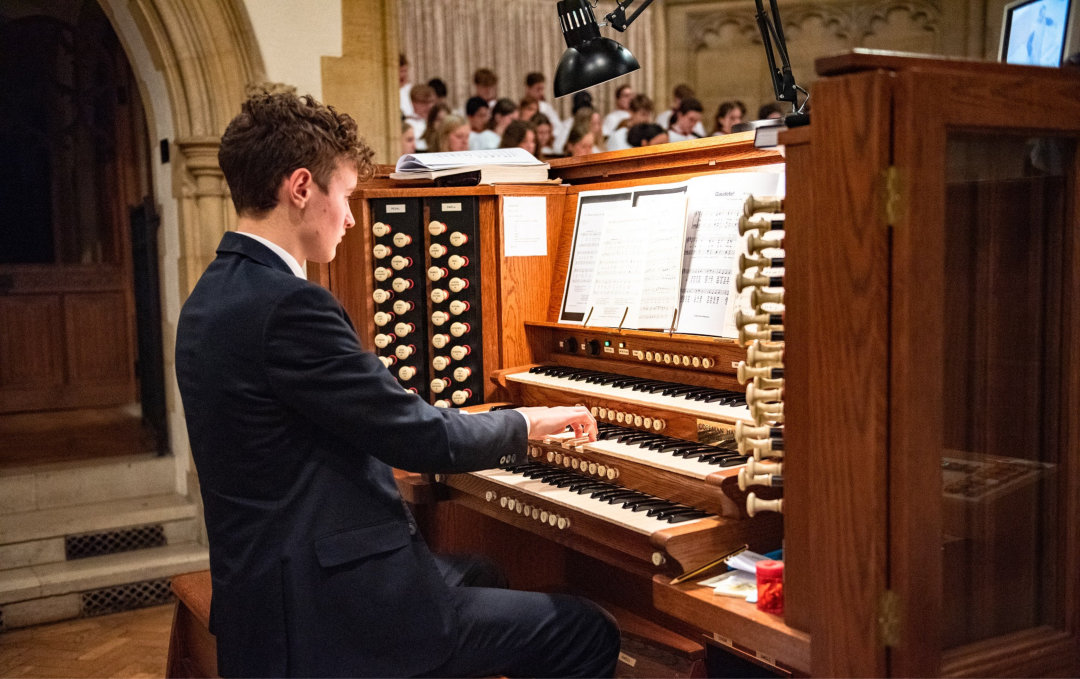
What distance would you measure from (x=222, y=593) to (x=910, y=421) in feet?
4.20

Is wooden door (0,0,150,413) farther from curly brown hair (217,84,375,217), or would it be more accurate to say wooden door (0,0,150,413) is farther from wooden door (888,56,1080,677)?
wooden door (888,56,1080,677)

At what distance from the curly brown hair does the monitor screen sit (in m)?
1.82

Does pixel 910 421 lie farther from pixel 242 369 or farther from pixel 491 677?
pixel 242 369

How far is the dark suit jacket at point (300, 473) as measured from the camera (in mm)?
1778

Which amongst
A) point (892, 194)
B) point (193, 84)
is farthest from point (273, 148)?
point (193, 84)

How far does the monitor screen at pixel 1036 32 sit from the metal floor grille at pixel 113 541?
3.90 meters

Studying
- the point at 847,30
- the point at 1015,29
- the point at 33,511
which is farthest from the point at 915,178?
the point at 847,30

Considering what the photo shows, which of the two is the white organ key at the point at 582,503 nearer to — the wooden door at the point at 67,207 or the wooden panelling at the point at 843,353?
the wooden panelling at the point at 843,353

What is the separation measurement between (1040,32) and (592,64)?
1.25 metres

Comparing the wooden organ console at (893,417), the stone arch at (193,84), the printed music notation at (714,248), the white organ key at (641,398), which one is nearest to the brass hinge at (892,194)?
the wooden organ console at (893,417)

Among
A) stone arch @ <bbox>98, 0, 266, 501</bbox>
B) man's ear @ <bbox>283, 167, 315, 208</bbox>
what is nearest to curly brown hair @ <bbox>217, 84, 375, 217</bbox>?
man's ear @ <bbox>283, 167, 315, 208</bbox>

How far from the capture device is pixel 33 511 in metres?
4.64

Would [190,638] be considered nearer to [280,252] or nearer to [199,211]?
[280,252]

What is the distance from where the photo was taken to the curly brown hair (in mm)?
1916
